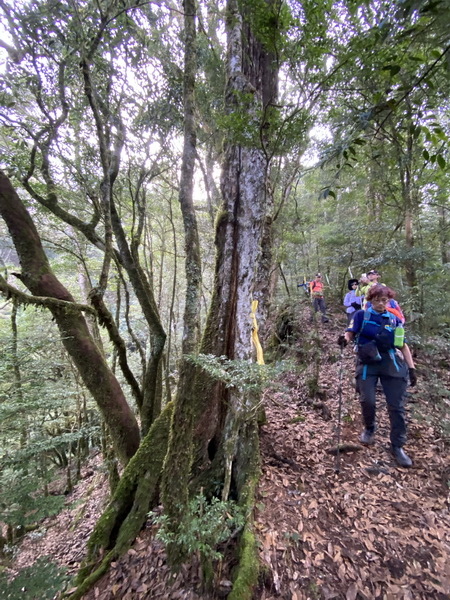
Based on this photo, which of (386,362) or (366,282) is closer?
(386,362)

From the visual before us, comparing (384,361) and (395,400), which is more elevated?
(384,361)

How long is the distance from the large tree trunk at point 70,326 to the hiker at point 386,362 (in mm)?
3658

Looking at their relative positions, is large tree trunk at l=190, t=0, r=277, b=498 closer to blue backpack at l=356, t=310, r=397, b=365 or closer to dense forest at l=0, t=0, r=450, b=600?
dense forest at l=0, t=0, r=450, b=600

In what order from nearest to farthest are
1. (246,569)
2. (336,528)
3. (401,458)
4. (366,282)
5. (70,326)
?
(246,569) < (336,528) < (401,458) < (70,326) < (366,282)

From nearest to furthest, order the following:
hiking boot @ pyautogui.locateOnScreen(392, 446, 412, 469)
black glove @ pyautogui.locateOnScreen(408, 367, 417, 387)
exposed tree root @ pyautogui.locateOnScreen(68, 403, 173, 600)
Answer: exposed tree root @ pyautogui.locateOnScreen(68, 403, 173, 600) → hiking boot @ pyautogui.locateOnScreen(392, 446, 412, 469) → black glove @ pyautogui.locateOnScreen(408, 367, 417, 387)

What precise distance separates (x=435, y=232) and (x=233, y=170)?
7.08 meters

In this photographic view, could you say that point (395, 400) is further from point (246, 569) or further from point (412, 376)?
point (246, 569)

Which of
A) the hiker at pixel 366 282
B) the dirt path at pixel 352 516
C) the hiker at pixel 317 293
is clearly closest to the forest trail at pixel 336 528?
Result: the dirt path at pixel 352 516

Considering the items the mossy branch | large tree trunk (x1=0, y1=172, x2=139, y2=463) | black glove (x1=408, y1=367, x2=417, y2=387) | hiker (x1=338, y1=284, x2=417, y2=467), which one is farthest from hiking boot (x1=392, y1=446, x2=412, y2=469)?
the mossy branch

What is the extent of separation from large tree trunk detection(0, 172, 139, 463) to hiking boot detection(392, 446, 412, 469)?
150 inches

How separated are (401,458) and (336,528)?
55.3 inches

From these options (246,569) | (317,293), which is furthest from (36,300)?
(317,293)

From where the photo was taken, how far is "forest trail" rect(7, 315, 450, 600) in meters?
2.43

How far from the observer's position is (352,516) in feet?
9.87
